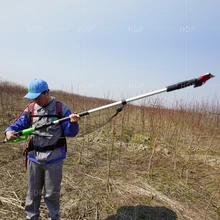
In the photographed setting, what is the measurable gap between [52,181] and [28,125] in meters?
0.72

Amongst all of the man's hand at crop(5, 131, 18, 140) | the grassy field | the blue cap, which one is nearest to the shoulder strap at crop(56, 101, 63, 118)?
the blue cap

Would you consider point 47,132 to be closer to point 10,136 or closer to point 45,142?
point 45,142

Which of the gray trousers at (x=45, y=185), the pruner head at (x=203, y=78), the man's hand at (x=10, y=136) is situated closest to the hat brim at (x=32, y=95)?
the man's hand at (x=10, y=136)

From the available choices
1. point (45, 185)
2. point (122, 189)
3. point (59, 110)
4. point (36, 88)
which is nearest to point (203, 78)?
point (59, 110)

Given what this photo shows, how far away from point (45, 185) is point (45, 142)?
0.50m

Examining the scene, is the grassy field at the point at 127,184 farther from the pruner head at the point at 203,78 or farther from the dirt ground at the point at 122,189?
the pruner head at the point at 203,78

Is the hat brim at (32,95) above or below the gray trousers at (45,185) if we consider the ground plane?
above

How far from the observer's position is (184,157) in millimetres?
4871

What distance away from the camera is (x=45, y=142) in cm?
185

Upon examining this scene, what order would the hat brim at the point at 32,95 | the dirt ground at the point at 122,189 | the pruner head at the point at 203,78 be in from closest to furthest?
1. the pruner head at the point at 203,78
2. the hat brim at the point at 32,95
3. the dirt ground at the point at 122,189

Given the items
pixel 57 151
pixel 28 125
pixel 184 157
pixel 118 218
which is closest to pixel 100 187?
pixel 118 218

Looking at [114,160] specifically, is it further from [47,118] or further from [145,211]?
[47,118]

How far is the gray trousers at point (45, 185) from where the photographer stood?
185 cm

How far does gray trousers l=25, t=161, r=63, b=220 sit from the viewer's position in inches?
72.7
